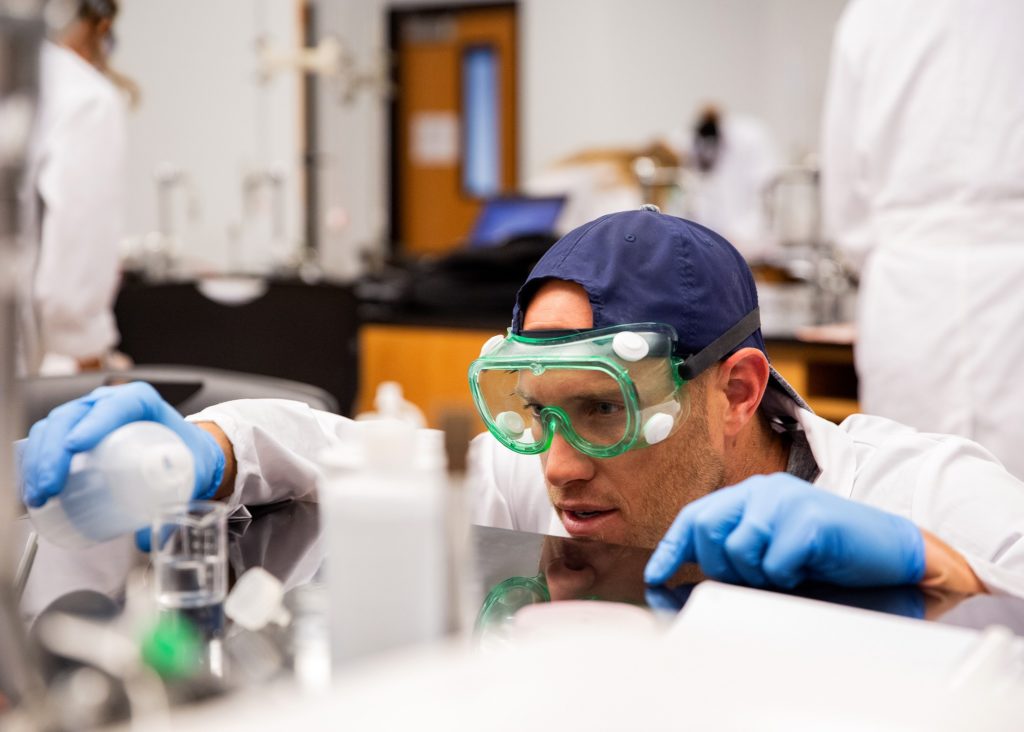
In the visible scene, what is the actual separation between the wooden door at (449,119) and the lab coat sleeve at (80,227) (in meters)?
4.98

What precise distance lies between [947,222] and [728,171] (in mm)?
4344

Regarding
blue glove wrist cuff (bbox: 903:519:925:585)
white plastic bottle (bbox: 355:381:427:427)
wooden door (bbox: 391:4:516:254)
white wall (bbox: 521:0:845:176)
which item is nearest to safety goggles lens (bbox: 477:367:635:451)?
blue glove wrist cuff (bbox: 903:519:925:585)

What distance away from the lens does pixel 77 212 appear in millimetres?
2658

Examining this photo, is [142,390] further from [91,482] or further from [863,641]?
[863,641]

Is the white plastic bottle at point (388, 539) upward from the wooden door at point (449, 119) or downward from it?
downward

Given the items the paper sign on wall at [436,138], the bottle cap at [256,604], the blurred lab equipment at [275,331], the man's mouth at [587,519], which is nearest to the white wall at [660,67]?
the paper sign on wall at [436,138]

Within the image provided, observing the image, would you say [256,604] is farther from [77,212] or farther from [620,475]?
[77,212]

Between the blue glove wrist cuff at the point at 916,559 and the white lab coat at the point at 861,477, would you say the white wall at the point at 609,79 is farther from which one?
the blue glove wrist cuff at the point at 916,559

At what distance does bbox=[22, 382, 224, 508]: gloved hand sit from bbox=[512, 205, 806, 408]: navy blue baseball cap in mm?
447

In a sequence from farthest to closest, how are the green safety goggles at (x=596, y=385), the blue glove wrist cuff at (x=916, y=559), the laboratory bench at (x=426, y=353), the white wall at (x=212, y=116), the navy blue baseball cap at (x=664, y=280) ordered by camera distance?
the white wall at (x=212, y=116) → the laboratory bench at (x=426, y=353) → the navy blue baseball cap at (x=664, y=280) → the green safety goggles at (x=596, y=385) → the blue glove wrist cuff at (x=916, y=559)

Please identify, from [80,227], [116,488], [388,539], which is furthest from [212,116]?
[388,539]

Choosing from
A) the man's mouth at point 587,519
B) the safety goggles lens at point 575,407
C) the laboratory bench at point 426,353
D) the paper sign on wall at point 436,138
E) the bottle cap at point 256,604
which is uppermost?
the paper sign on wall at point 436,138

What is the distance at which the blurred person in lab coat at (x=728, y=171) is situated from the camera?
20.7ft

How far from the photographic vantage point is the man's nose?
49.0 inches
